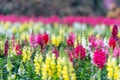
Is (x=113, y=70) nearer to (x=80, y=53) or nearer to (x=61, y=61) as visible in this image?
(x=61, y=61)

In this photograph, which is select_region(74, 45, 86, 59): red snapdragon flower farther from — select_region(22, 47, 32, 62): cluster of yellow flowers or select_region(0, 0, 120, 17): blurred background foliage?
select_region(0, 0, 120, 17): blurred background foliage

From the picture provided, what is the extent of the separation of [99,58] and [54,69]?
0.47 m

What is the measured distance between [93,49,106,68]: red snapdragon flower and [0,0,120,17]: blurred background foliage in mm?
11045

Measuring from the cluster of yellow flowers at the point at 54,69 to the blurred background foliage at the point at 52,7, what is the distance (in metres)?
10.9

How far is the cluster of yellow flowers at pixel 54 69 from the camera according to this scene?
4.41 meters

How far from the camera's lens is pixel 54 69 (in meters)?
4.78

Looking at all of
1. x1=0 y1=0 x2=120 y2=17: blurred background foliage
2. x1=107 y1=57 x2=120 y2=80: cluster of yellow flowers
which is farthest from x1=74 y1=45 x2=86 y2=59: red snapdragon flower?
x1=0 y1=0 x2=120 y2=17: blurred background foliage

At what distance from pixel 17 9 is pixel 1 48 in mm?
9813

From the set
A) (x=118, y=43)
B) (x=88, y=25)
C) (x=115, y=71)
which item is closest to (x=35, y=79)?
(x=115, y=71)

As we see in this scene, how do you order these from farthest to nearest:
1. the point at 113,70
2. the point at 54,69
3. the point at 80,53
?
the point at 80,53 < the point at 54,69 < the point at 113,70

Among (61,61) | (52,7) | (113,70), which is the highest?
(52,7)

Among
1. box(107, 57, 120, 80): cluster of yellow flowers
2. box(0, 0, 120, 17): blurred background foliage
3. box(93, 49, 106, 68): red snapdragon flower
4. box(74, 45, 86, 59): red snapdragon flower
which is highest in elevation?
box(0, 0, 120, 17): blurred background foliage

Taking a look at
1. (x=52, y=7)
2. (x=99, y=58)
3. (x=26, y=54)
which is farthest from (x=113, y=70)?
(x=52, y=7)

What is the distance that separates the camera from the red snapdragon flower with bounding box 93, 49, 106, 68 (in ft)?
15.6
